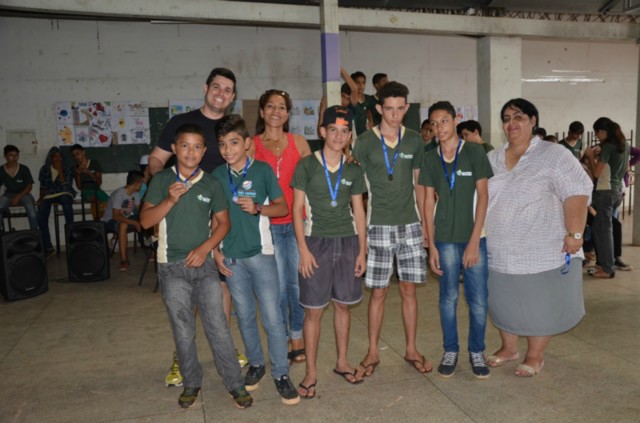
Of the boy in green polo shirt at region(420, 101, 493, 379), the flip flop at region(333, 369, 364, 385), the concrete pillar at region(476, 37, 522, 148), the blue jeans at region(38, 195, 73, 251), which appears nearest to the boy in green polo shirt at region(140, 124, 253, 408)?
the flip flop at region(333, 369, 364, 385)

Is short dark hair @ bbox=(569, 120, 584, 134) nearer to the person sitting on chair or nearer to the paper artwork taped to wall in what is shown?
the person sitting on chair

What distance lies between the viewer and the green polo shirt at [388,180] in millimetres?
3125

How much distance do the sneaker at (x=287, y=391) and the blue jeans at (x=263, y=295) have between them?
3cm

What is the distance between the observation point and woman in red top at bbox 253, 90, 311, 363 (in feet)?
10.8

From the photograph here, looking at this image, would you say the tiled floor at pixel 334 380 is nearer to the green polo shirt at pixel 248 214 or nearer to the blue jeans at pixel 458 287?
the blue jeans at pixel 458 287

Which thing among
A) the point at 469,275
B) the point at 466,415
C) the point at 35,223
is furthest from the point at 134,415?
the point at 35,223

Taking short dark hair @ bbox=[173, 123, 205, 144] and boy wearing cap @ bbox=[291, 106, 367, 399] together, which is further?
boy wearing cap @ bbox=[291, 106, 367, 399]

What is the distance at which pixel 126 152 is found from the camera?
28.7 feet

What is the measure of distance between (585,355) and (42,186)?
788cm

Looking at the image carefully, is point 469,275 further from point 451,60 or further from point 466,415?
point 451,60

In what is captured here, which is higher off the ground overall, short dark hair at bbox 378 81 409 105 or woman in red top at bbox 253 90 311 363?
short dark hair at bbox 378 81 409 105

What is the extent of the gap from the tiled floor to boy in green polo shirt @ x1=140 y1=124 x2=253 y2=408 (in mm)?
331

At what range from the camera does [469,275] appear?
317 cm

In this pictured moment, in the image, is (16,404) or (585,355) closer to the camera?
(16,404)
